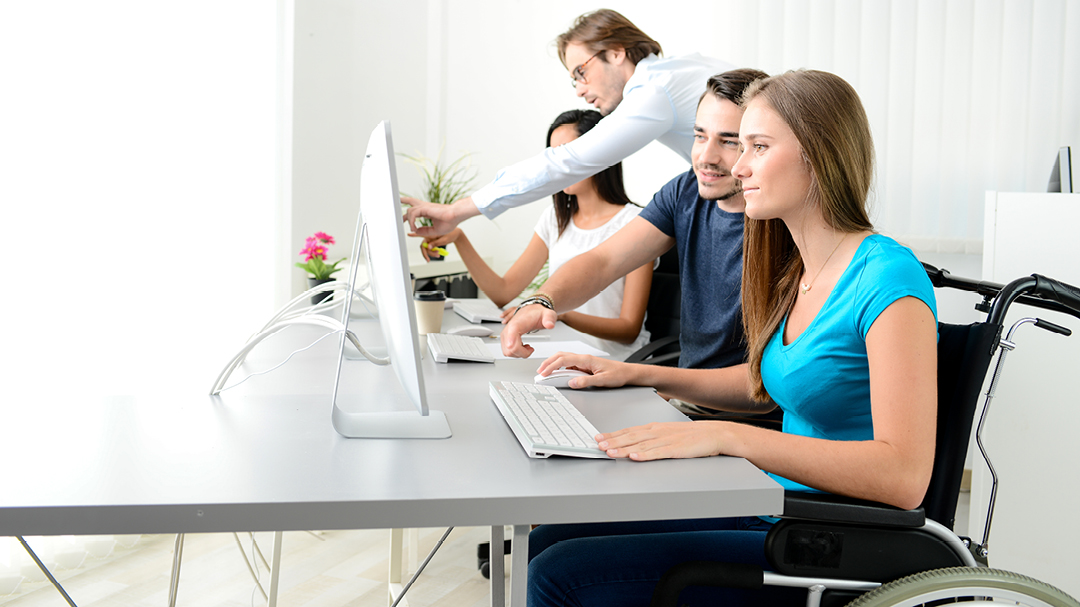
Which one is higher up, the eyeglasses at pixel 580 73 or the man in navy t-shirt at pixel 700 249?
the eyeglasses at pixel 580 73

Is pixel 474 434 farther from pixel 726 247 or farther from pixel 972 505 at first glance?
pixel 972 505

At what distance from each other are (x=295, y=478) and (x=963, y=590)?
76 centimetres

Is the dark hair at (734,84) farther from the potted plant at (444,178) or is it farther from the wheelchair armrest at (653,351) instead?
the potted plant at (444,178)

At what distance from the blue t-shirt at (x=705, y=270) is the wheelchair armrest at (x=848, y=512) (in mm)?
895

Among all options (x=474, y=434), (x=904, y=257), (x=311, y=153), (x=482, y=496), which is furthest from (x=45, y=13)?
(x=904, y=257)

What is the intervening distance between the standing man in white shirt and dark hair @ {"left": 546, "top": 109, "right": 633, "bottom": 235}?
0.99 feet

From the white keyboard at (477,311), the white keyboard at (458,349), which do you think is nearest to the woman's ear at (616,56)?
the white keyboard at (477,311)

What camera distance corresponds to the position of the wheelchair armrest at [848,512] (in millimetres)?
896

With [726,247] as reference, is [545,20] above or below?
above

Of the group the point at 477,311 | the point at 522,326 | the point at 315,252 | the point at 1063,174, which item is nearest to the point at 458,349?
the point at 522,326

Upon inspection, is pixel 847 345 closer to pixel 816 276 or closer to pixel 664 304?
pixel 816 276

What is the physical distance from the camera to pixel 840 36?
10.5 feet

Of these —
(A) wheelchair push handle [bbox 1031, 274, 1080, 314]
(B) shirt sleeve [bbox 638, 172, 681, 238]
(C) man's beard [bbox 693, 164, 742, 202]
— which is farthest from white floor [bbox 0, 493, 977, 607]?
(A) wheelchair push handle [bbox 1031, 274, 1080, 314]

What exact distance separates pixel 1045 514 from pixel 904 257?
1531mm
